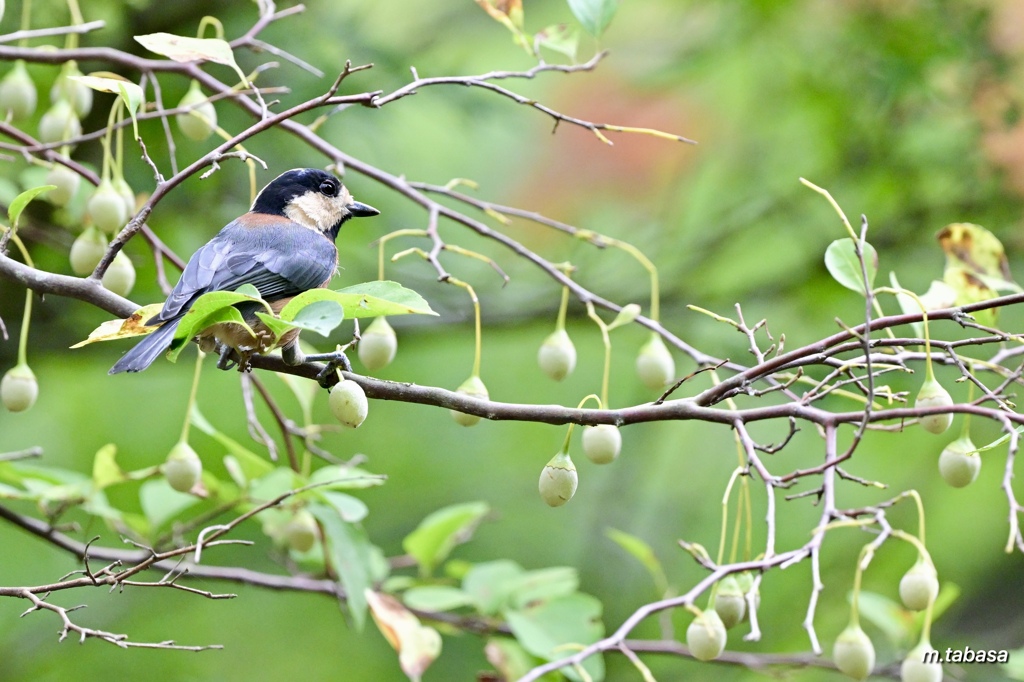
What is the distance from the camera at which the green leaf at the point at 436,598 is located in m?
2.84

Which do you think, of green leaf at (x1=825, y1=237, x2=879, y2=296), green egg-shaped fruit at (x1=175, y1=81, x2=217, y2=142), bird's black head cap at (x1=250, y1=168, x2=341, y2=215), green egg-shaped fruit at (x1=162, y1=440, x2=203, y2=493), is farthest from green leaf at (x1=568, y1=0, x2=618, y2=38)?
green egg-shaped fruit at (x1=162, y1=440, x2=203, y2=493)

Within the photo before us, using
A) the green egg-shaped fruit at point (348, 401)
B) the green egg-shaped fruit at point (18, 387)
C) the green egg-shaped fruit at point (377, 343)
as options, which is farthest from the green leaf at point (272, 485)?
the green egg-shaped fruit at point (348, 401)

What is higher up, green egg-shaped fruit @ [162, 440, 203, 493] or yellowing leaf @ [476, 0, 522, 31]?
yellowing leaf @ [476, 0, 522, 31]

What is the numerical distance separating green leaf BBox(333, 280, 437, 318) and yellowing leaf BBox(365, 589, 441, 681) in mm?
1279

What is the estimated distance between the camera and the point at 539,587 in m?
2.88

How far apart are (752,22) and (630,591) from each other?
2780mm

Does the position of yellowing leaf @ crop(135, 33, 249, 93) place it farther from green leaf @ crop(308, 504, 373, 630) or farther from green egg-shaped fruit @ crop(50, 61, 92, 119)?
green leaf @ crop(308, 504, 373, 630)

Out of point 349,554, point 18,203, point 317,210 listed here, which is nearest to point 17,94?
point 317,210

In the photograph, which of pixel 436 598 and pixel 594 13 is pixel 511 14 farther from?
pixel 436 598

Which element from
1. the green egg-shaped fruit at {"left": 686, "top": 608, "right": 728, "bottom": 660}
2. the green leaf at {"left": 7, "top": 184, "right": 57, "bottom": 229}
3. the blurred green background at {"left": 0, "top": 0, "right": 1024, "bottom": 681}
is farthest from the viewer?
the blurred green background at {"left": 0, "top": 0, "right": 1024, "bottom": 681}

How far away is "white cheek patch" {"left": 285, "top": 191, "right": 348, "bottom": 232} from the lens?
292 cm

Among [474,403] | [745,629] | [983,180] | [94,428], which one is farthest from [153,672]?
[983,180]

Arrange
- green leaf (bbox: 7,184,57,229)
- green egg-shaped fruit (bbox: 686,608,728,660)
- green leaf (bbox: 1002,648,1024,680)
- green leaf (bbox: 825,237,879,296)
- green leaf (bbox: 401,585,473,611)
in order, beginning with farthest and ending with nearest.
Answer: green leaf (bbox: 401,585,473,611) < green leaf (bbox: 1002,648,1024,680) < green egg-shaped fruit (bbox: 686,608,728,660) < green leaf (bbox: 825,237,879,296) < green leaf (bbox: 7,184,57,229)

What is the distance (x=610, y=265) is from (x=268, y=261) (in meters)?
2.77
